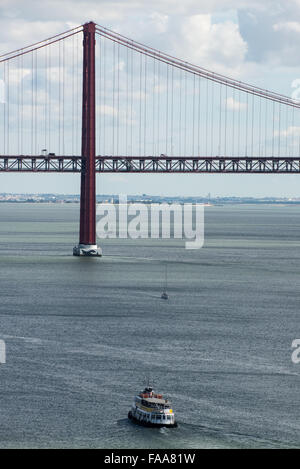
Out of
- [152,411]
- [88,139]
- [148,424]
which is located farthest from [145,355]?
[88,139]

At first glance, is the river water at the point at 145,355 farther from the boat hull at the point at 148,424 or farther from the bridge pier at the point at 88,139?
the bridge pier at the point at 88,139

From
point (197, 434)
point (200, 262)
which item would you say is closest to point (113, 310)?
point (197, 434)

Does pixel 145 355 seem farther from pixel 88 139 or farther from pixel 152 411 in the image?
pixel 88 139

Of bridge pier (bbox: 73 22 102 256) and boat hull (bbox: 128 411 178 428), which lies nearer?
boat hull (bbox: 128 411 178 428)

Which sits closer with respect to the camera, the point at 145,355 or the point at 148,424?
the point at 148,424

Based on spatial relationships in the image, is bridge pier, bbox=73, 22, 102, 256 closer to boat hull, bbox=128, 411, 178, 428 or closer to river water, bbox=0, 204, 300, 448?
river water, bbox=0, 204, 300, 448

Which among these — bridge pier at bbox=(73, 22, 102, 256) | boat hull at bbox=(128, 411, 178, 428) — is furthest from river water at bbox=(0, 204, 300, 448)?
bridge pier at bbox=(73, 22, 102, 256)
